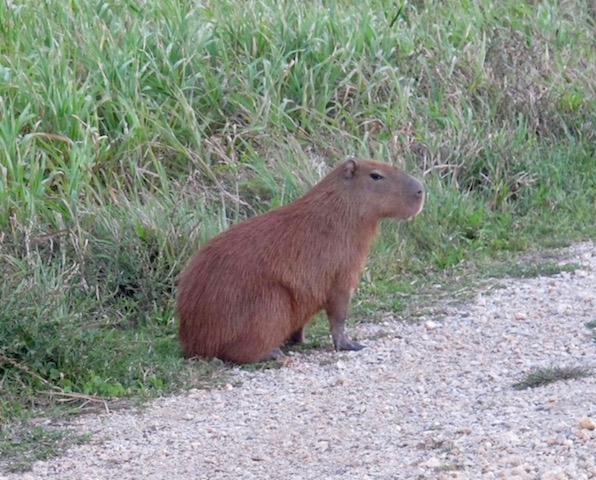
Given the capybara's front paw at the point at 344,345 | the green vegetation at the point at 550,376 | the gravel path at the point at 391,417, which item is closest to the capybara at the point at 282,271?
the capybara's front paw at the point at 344,345

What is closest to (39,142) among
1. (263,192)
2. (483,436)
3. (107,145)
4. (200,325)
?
(107,145)

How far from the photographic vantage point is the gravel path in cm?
401

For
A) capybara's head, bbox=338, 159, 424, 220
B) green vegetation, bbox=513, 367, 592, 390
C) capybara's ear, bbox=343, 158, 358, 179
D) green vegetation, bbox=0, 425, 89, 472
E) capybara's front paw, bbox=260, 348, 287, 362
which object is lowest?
capybara's front paw, bbox=260, 348, 287, 362

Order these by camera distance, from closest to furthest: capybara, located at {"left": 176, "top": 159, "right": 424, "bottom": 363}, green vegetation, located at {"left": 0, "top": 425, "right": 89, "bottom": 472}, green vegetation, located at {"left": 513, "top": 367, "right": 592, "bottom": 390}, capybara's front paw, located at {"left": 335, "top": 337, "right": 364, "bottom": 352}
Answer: green vegetation, located at {"left": 0, "top": 425, "right": 89, "bottom": 472} < green vegetation, located at {"left": 513, "top": 367, "right": 592, "bottom": 390} < capybara, located at {"left": 176, "top": 159, "right": 424, "bottom": 363} < capybara's front paw, located at {"left": 335, "top": 337, "right": 364, "bottom": 352}

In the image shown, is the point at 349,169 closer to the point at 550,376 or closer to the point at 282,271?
the point at 282,271

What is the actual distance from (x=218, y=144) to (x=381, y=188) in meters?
1.89

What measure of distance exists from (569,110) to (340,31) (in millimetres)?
1817

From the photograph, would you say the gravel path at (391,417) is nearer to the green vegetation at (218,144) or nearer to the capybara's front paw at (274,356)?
the capybara's front paw at (274,356)

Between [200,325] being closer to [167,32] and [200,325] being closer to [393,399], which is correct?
[393,399]

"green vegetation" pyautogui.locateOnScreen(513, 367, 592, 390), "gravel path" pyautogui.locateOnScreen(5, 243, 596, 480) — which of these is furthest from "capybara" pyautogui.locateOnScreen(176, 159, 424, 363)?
"green vegetation" pyautogui.locateOnScreen(513, 367, 592, 390)

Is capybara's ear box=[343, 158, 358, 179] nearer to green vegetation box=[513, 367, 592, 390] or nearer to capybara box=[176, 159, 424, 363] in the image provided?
capybara box=[176, 159, 424, 363]

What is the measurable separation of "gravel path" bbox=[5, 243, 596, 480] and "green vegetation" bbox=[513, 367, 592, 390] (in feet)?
0.18

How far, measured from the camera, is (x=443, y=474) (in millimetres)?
3811

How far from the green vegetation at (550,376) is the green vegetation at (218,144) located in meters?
1.39
